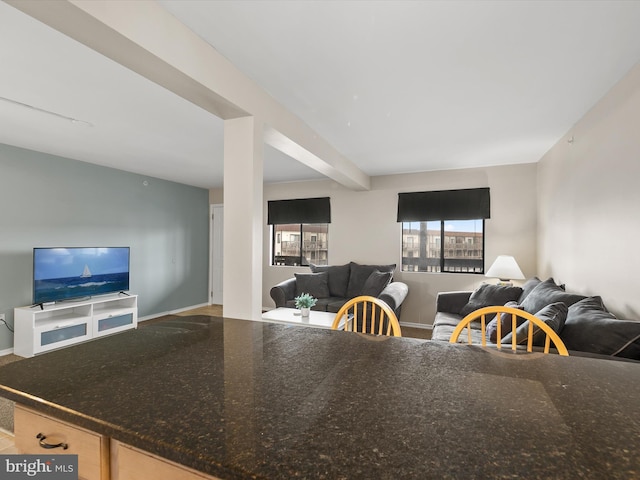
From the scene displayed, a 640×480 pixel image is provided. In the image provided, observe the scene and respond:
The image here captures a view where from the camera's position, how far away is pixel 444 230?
5.10m

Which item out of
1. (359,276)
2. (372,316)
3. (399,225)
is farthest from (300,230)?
(372,316)

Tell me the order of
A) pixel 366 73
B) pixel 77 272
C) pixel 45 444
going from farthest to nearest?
pixel 77 272 < pixel 366 73 < pixel 45 444

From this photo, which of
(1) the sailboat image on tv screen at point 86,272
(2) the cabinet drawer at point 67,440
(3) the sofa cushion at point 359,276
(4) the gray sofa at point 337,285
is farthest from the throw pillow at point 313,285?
Result: (2) the cabinet drawer at point 67,440

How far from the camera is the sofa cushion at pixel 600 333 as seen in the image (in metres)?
1.70

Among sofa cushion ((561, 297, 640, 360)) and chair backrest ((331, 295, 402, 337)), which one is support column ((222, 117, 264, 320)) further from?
sofa cushion ((561, 297, 640, 360))

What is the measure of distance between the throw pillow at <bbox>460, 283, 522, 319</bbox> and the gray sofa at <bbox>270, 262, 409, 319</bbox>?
3.06 feet

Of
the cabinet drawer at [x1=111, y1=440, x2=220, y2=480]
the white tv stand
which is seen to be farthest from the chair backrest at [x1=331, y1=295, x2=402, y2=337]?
the white tv stand

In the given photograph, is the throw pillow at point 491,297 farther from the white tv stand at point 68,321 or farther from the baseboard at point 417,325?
the white tv stand at point 68,321

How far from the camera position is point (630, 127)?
219 cm

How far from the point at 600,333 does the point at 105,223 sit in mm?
5655

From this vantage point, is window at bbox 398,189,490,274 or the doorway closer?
window at bbox 398,189,490,274

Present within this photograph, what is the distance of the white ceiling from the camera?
1.70m

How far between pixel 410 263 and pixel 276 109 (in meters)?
3.55

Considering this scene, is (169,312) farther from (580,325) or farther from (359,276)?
(580,325)
